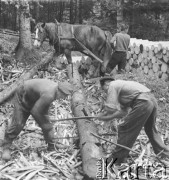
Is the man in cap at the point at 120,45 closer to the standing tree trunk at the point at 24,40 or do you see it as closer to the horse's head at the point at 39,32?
the horse's head at the point at 39,32

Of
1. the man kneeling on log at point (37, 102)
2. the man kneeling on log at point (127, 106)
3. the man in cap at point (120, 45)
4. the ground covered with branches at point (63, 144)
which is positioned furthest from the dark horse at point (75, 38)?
the man kneeling on log at point (127, 106)

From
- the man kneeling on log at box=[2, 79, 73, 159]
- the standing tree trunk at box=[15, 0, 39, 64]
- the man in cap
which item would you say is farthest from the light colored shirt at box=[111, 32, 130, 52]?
the man kneeling on log at box=[2, 79, 73, 159]

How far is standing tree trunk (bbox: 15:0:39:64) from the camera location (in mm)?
12223

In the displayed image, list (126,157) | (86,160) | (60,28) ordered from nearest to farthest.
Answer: (86,160), (126,157), (60,28)

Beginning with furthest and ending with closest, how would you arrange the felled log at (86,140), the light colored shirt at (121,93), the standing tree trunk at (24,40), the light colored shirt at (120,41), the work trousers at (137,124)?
the standing tree trunk at (24,40) → the light colored shirt at (120,41) → the work trousers at (137,124) → the light colored shirt at (121,93) → the felled log at (86,140)

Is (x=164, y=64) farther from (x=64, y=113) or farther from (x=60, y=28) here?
(x=64, y=113)

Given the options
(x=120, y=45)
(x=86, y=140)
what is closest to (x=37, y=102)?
(x=86, y=140)

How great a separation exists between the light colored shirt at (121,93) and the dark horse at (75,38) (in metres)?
4.79

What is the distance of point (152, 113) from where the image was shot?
6250mm

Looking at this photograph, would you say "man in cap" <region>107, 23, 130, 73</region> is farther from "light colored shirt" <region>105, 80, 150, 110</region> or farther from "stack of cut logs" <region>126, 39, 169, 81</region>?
"light colored shirt" <region>105, 80, 150, 110</region>

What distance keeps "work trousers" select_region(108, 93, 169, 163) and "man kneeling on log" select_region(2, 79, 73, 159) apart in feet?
3.80

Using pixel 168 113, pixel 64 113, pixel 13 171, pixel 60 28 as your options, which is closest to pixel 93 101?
pixel 64 113

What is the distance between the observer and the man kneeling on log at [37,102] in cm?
606

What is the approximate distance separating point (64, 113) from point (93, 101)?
3.92 feet
